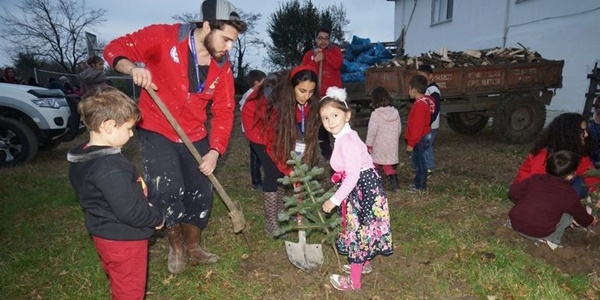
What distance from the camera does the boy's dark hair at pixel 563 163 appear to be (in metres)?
3.51

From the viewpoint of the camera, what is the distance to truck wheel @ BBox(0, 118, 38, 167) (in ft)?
23.1

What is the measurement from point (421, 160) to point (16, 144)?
7.26 meters

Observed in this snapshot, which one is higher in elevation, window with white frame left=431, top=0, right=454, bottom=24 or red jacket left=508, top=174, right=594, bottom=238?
window with white frame left=431, top=0, right=454, bottom=24

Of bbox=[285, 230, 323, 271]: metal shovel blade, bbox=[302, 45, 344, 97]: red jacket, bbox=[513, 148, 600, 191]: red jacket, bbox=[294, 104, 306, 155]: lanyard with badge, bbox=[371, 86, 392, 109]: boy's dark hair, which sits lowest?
bbox=[285, 230, 323, 271]: metal shovel blade

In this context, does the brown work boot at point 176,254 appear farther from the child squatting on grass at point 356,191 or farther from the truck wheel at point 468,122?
the truck wheel at point 468,122

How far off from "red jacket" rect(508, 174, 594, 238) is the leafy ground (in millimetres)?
242

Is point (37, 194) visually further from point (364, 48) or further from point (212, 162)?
point (364, 48)

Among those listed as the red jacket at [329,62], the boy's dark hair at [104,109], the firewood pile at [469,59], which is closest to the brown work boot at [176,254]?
the boy's dark hair at [104,109]

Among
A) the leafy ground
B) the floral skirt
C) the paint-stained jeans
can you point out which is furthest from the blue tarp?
the floral skirt

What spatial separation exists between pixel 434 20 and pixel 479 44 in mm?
3288

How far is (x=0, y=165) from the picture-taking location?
708 cm

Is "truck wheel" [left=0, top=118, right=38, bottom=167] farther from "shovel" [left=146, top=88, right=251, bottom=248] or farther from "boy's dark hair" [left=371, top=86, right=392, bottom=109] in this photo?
"boy's dark hair" [left=371, top=86, right=392, bottom=109]

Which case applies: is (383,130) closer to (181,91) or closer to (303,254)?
(303,254)

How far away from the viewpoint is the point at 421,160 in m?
5.60
